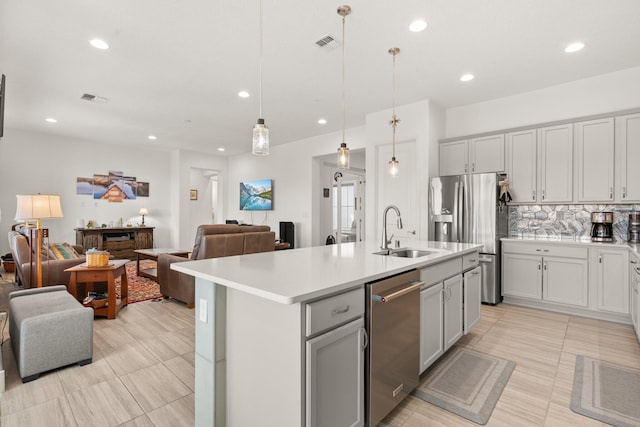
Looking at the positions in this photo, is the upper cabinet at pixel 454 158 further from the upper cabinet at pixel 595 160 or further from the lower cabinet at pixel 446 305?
the lower cabinet at pixel 446 305

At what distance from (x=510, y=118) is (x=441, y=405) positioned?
157 inches

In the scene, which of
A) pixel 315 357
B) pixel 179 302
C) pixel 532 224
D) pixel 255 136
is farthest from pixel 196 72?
pixel 532 224

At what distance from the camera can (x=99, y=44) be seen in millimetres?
3080

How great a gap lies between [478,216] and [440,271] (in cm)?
221

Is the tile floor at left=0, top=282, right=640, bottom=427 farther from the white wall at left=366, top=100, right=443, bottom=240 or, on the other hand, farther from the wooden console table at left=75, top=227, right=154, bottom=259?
the wooden console table at left=75, top=227, right=154, bottom=259

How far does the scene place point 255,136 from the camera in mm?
2107

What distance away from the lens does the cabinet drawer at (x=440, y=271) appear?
2.10 metres

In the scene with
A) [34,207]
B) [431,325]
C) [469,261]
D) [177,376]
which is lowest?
[177,376]

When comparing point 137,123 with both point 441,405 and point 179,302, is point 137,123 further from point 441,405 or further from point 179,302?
point 441,405

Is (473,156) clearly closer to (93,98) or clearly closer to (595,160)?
(595,160)

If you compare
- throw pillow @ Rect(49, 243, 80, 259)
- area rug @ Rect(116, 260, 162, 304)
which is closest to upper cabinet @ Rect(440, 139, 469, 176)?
area rug @ Rect(116, 260, 162, 304)

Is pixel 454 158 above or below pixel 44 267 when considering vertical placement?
above

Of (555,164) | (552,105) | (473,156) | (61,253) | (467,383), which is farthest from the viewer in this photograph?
(473,156)

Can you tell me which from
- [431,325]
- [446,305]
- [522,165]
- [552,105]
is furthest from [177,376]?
[552,105]
